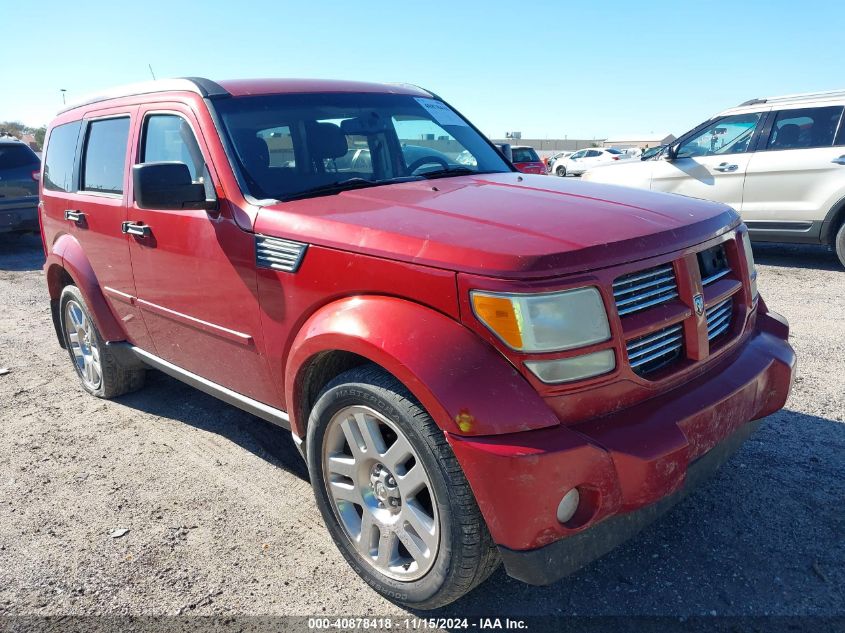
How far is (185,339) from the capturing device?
3.51 m

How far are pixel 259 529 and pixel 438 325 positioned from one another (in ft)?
4.96

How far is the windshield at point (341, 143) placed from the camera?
3133mm

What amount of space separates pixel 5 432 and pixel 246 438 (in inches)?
63.4

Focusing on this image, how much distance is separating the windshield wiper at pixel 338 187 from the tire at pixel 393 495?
96 cm

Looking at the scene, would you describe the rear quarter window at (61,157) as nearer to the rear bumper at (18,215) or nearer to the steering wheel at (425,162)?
the steering wheel at (425,162)

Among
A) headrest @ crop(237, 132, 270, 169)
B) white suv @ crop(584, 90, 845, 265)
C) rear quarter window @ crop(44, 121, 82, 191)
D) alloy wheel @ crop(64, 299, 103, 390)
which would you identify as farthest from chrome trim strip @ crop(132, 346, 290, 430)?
white suv @ crop(584, 90, 845, 265)

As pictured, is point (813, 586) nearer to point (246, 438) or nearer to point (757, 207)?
point (246, 438)

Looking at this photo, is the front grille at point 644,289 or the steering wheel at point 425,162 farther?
the steering wheel at point 425,162

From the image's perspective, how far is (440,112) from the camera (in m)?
4.19

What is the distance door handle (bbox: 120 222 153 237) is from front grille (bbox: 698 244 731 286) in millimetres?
2665

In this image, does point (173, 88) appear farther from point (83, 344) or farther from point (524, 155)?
point (524, 155)

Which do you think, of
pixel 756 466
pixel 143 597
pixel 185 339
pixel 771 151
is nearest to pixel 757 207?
pixel 771 151

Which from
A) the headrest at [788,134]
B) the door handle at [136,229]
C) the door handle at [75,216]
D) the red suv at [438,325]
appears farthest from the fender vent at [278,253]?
the headrest at [788,134]

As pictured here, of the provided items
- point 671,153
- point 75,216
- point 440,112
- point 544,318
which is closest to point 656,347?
point 544,318
